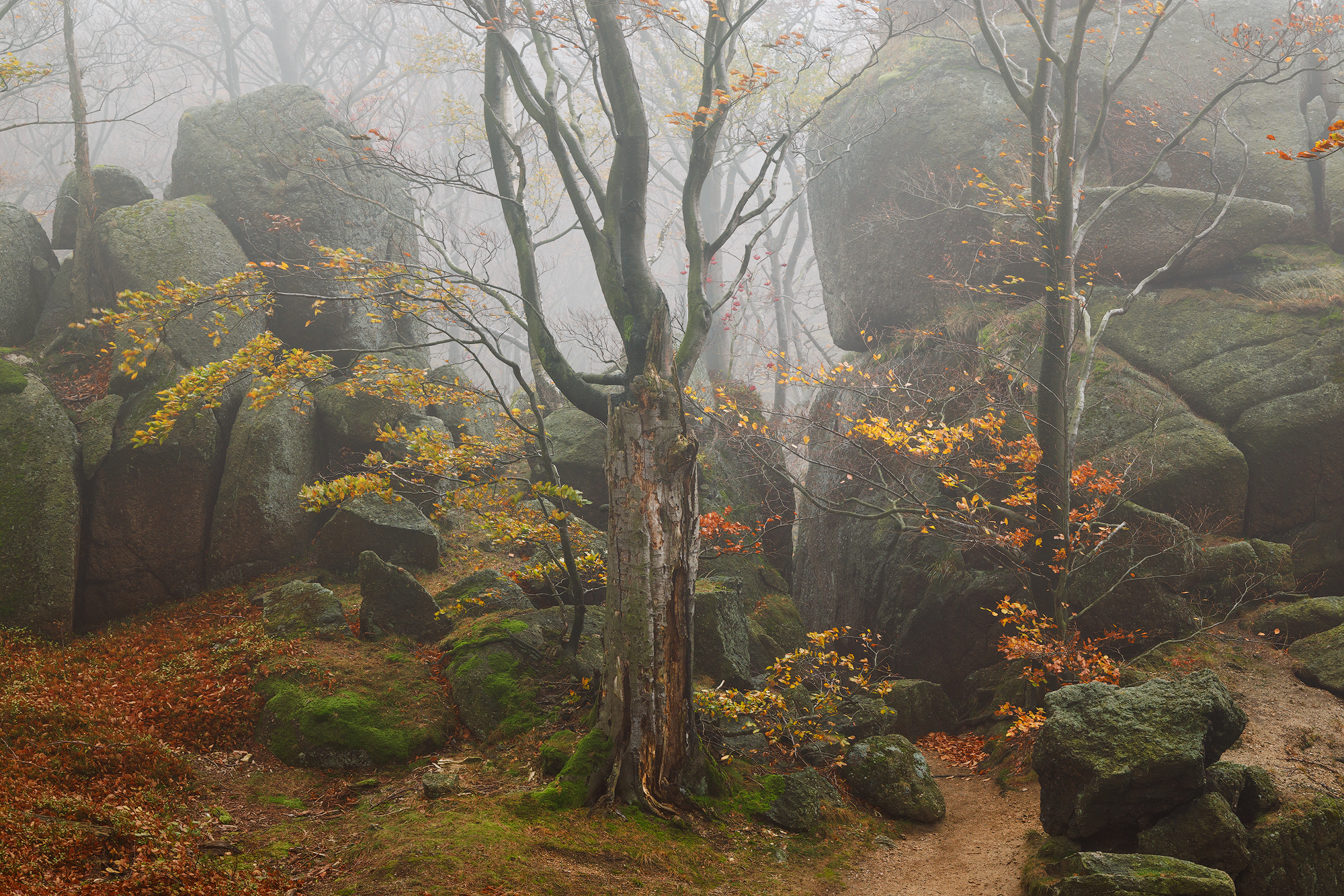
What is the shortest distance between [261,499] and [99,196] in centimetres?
774

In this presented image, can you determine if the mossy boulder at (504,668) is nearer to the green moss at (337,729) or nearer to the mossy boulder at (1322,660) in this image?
the green moss at (337,729)

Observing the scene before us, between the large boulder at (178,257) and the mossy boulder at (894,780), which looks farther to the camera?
the large boulder at (178,257)

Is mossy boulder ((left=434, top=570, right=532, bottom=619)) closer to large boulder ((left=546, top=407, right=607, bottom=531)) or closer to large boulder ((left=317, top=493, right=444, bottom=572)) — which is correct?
large boulder ((left=317, top=493, right=444, bottom=572))

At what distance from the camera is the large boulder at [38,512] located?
30.9ft

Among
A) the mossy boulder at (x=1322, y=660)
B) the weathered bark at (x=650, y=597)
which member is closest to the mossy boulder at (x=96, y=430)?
the weathered bark at (x=650, y=597)

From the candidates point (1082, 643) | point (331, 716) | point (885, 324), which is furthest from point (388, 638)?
point (885, 324)

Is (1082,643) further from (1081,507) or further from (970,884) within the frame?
(970,884)

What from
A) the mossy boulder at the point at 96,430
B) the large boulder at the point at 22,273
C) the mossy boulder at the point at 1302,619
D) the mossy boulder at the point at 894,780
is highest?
the large boulder at the point at 22,273

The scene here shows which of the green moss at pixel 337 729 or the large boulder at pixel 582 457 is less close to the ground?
the large boulder at pixel 582 457

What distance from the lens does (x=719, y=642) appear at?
923cm

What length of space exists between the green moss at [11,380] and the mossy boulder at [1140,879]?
1380cm

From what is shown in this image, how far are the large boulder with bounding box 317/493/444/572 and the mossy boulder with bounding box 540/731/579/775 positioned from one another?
495 centimetres

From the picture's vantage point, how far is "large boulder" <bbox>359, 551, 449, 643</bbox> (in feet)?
30.7

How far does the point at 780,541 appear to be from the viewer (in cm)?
1612
